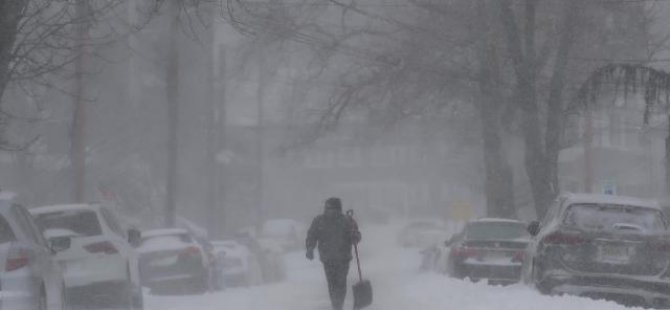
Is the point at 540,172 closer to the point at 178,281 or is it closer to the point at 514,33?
the point at 514,33

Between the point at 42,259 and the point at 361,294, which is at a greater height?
the point at 42,259

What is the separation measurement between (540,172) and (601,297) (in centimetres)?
1386

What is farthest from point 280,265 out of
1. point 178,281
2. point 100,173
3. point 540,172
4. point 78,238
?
point 78,238

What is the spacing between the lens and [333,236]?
→ 666 inches

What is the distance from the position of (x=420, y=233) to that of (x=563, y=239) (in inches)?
1697

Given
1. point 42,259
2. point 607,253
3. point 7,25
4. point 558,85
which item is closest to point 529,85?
point 558,85

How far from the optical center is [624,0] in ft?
91.5

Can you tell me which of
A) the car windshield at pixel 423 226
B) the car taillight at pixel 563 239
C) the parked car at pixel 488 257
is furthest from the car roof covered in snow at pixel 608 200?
the car windshield at pixel 423 226

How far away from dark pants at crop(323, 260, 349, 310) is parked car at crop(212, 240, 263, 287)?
12358 millimetres

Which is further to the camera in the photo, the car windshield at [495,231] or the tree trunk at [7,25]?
the car windshield at [495,231]

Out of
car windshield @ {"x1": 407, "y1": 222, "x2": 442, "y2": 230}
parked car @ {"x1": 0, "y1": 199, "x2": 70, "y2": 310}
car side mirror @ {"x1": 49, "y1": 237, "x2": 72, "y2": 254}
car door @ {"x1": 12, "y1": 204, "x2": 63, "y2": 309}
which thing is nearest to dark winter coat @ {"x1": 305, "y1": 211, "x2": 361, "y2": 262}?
car side mirror @ {"x1": 49, "y1": 237, "x2": 72, "y2": 254}

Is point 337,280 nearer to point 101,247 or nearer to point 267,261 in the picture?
point 101,247

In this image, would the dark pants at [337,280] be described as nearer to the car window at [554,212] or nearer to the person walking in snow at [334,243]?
the person walking in snow at [334,243]

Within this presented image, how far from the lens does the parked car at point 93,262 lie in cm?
1708
